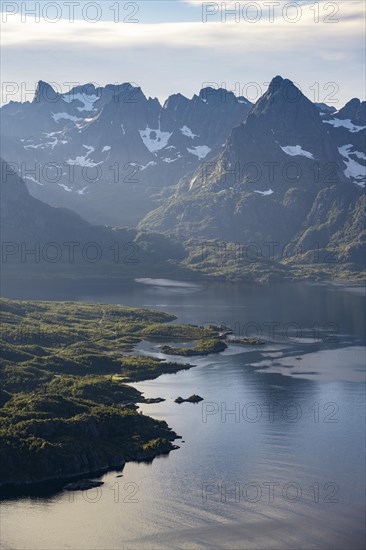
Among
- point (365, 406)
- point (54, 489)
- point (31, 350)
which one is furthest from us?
point (31, 350)

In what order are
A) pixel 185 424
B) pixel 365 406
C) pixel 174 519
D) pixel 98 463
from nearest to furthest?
pixel 174 519, pixel 98 463, pixel 185 424, pixel 365 406

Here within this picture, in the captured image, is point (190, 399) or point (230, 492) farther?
point (190, 399)

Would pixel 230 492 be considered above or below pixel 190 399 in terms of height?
below

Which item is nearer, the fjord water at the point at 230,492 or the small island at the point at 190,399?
the fjord water at the point at 230,492

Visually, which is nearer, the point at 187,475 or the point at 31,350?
the point at 187,475

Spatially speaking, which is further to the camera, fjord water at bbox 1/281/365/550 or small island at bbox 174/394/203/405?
small island at bbox 174/394/203/405

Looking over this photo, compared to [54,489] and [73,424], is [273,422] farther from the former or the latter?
[54,489]

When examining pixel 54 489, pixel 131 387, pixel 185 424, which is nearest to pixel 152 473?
pixel 54 489

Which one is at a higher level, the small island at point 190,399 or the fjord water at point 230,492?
the small island at point 190,399

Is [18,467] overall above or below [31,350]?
below

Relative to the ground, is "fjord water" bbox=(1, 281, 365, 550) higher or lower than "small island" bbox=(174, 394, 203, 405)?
lower
